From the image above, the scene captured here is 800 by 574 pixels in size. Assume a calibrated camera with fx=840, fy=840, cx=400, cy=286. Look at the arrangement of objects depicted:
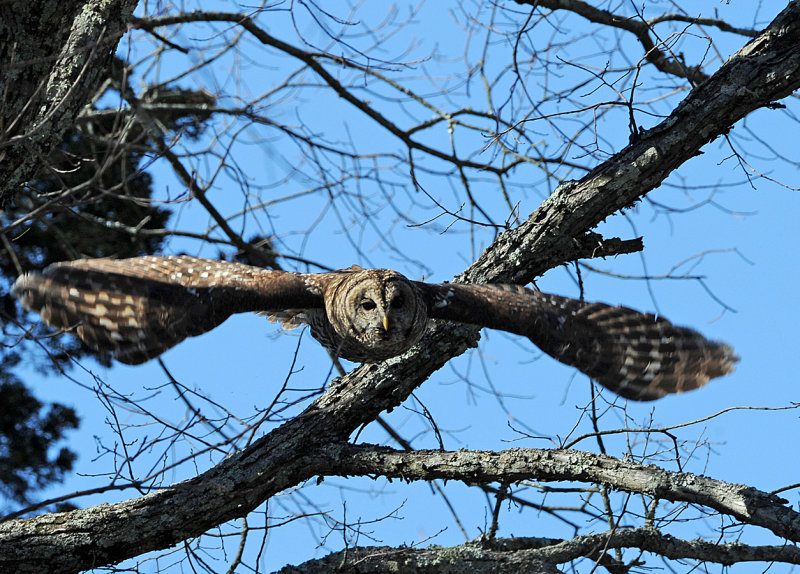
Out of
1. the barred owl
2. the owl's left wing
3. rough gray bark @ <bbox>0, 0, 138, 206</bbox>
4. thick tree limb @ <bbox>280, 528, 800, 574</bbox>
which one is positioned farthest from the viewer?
the owl's left wing

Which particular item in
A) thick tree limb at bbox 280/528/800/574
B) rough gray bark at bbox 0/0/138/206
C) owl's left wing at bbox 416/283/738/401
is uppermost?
rough gray bark at bbox 0/0/138/206

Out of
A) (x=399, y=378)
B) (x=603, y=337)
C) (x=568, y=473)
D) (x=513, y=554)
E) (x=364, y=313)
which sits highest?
(x=364, y=313)

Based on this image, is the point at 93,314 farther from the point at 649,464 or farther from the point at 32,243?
the point at 32,243

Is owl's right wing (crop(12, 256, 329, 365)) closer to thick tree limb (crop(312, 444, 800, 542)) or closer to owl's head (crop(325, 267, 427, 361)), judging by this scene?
owl's head (crop(325, 267, 427, 361))

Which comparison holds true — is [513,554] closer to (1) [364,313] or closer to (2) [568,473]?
(2) [568,473]

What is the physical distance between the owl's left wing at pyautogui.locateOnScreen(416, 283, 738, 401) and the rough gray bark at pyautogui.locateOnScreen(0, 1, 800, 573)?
0.34 m

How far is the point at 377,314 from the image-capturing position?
16.4 feet

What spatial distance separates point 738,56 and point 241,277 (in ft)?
10.2

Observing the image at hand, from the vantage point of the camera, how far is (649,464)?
4.21 metres

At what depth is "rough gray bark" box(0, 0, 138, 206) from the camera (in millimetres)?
3861

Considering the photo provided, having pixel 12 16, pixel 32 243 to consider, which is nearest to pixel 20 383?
pixel 32 243

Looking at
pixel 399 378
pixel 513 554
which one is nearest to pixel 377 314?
pixel 399 378

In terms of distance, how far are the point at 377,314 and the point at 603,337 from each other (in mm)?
1387

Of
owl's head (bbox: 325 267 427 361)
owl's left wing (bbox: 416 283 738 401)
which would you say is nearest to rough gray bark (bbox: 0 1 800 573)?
owl's head (bbox: 325 267 427 361)
